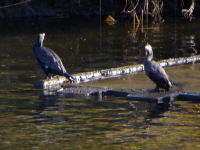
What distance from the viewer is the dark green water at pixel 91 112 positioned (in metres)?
9.04

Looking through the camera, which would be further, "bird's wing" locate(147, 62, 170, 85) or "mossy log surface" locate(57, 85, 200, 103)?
"bird's wing" locate(147, 62, 170, 85)

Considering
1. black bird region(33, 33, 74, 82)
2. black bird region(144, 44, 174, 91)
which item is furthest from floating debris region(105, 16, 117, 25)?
black bird region(144, 44, 174, 91)

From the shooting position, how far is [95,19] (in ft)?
85.5

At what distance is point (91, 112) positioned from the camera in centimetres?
1061

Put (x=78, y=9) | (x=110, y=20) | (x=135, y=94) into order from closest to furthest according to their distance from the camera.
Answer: (x=135, y=94)
(x=110, y=20)
(x=78, y=9)

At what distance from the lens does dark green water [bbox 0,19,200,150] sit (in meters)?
9.04

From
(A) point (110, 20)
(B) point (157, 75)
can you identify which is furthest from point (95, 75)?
(A) point (110, 20)

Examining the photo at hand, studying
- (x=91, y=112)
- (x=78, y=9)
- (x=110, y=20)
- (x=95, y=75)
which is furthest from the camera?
(x=78, y=9)

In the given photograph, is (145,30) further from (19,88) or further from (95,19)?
(19,88)

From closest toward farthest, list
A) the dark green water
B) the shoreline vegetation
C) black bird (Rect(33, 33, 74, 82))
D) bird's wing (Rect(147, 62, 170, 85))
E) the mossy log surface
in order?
1. the dark green water
2. the mossy log surface
3. bird's wing (Rect(147, 62, 170, 85))
4. black bird (Rect(33, 33, 74, 82))
5. the shoreline vegetation

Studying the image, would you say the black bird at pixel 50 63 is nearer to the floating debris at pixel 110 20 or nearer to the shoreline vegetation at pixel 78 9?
the floating debris at pixel 110 20

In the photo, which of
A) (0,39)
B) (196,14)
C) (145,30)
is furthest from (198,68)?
(196,14)

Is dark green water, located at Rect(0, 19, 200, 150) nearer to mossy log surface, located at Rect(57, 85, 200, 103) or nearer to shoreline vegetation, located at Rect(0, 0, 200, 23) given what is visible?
mossy log surface, located at Rect(57, 85, 200, 103)

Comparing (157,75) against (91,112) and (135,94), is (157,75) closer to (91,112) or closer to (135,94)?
(135,94)
